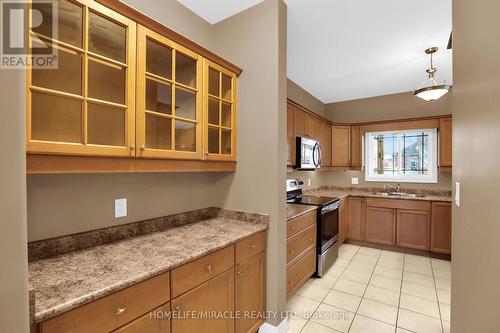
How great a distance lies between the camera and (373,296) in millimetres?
2467

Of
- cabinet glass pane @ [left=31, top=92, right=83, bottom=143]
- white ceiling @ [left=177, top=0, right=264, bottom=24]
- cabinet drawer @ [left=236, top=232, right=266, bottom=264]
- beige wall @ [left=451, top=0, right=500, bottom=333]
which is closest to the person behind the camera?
beige wall @ [left=451, top=0, right=500, bottom=333]

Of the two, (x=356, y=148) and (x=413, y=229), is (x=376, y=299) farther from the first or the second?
(x=356, y=148)

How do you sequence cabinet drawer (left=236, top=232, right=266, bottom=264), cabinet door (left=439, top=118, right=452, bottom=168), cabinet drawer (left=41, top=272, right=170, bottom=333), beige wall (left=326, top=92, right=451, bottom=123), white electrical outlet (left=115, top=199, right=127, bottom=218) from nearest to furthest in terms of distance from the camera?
cabinet drawer (left=41, top=272, right=170, bottom=333), white electrical outlet (left=115, top=199, right=127, bottom=218), cabinet drawer (left=236, top=232, right=266, bottom=264), cabinet door (left=439, top=118, right=452, bottom=168), beige wall (left=326, top=92, right=451, bottom=123)

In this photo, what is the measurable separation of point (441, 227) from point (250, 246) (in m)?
3.31

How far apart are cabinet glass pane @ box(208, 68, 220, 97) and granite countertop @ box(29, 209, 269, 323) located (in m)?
1.11

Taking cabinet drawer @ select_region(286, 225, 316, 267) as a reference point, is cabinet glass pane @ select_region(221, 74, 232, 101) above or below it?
A: above

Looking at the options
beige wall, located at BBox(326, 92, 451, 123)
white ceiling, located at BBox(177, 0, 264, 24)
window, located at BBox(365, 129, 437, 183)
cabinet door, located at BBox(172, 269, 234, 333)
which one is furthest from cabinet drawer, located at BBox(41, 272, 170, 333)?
beige wall, located at BBox(326, 92, 451, 123)

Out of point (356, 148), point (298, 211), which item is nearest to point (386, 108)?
point (356, 148)

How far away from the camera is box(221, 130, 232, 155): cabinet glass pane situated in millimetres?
1995

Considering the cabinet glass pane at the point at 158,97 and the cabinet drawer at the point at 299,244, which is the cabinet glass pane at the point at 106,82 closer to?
the cabinet glass pane at the point at 158,97

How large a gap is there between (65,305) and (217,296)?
855 mm

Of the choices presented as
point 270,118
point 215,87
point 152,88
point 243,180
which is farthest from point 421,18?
point 152,88

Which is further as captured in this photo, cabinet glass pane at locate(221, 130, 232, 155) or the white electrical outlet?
cabinet glass pane at locate(221, 130, 232, 155)

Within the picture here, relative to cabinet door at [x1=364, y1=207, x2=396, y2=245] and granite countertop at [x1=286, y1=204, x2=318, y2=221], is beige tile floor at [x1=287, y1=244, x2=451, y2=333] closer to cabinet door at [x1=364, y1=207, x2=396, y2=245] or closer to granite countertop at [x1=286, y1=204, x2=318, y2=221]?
cabinet door at [x1=364, y1=207, x2=396, y2=245]
